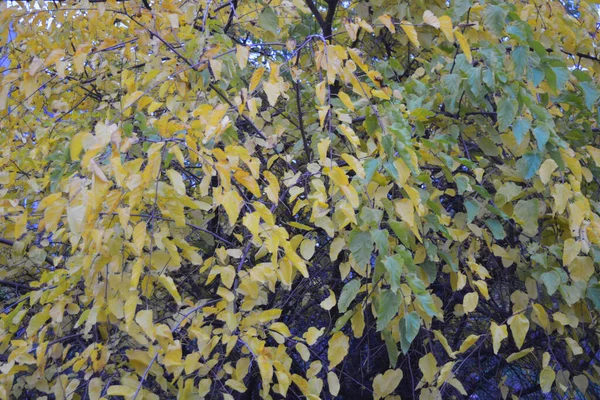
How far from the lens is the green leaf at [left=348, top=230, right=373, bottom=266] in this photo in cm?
146

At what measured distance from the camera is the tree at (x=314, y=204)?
1.44 metres

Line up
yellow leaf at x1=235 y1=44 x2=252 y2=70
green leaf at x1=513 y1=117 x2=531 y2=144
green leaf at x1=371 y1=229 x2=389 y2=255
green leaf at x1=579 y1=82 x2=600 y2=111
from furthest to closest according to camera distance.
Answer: green leaf at x1=579 y1=82 x2=600 y2=111 < green leaf at x1=513 y1=117 x2=531 y2=144 < yellow leaf at x1=235 y1=44 x2=252 y2=70 < green leaf at x1=371 y1=229 x2=389 y2=255

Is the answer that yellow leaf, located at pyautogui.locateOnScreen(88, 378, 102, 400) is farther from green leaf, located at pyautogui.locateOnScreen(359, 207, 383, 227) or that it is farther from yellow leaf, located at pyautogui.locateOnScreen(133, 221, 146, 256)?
green leaf, located at pyautogui.locateOnScreen(359, 207, 383, 227)

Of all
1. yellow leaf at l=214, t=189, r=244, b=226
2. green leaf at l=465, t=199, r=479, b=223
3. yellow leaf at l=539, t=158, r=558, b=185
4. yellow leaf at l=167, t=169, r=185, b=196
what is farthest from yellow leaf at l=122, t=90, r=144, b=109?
yellow leaf at l=539, t=158, r=558, b=185

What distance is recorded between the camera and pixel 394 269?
4.51 feet

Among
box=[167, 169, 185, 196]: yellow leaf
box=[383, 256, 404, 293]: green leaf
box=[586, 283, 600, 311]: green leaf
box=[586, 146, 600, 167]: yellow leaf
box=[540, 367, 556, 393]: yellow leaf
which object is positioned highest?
box=[167, 169, 185, 196]: yellow leaf

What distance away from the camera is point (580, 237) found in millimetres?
1648

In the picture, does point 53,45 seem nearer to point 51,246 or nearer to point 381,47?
point 51,246

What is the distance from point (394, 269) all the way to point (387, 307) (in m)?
0.12

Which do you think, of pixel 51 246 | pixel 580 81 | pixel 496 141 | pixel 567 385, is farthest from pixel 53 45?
pixel 567 385

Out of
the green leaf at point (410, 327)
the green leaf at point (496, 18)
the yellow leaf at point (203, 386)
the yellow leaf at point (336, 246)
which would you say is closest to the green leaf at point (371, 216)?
the yellow leaf at point (336, 246)

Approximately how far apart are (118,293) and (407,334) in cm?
79

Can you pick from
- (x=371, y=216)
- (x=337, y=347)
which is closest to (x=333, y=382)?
(x=337, y=347)

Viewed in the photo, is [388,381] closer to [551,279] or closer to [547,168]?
[551,279]
